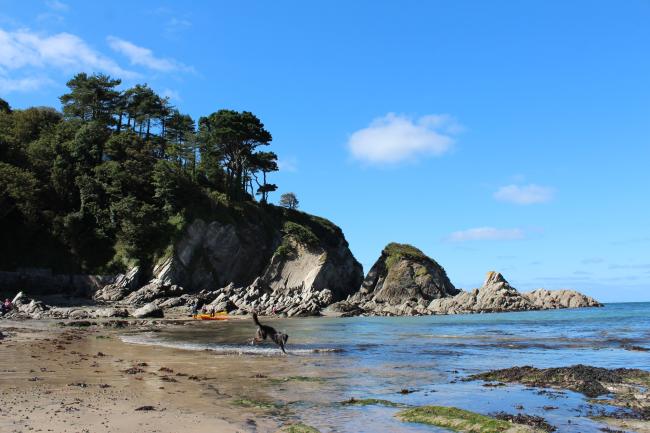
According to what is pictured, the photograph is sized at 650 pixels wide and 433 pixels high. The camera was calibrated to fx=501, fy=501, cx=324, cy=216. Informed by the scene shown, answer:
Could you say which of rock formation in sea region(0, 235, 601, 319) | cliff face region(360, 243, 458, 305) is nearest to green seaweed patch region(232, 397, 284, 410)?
rock formation in sea region(0, 235, 601, 319)

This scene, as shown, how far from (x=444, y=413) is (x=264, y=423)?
130 inches

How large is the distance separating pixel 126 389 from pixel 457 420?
23.5ft

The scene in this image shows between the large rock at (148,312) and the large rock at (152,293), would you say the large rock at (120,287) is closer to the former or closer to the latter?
the large rock at (152,293)

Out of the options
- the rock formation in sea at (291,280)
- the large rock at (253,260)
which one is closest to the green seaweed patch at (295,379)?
the rock formation in sea at (291,280)

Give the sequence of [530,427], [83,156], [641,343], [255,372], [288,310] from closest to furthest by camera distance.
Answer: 1. [530,427]
2. [255,372]
3. [641,343]
4. [288,310]
5. [83,156]

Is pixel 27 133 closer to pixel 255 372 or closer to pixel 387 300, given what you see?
pixel 387 300

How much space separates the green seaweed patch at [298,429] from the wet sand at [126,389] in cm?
25

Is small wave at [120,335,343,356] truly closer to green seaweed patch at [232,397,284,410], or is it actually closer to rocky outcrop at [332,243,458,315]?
green seaweed patch at [232,397,284,410]

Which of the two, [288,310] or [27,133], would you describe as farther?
[27,133]

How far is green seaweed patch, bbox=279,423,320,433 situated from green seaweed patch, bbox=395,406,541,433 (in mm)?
1885

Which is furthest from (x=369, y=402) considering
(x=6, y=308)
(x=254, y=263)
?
(x=254, y=263)

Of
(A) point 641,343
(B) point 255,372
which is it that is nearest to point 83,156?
(B) point 255,372

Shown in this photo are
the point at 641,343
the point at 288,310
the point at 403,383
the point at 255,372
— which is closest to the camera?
the point at 403,383

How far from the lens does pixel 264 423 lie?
861 cm
